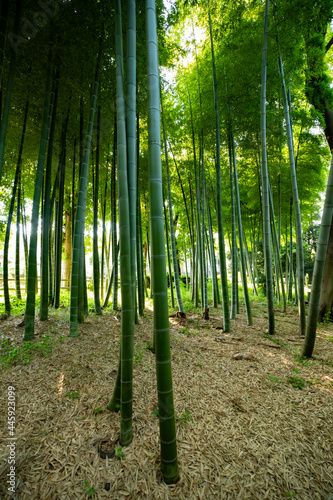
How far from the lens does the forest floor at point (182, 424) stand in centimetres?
116

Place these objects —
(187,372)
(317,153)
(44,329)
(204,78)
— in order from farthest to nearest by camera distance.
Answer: (317,153)
(204,78)
(44,329)
(187,372)

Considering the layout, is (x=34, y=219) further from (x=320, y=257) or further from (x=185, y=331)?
(x=320, y=257)

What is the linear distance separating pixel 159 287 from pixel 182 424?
1.19 m

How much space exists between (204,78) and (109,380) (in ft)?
16.4

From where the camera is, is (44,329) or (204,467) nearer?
(204,467)

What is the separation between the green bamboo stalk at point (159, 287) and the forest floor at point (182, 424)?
263 millimetres

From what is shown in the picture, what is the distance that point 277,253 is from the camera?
5.36m

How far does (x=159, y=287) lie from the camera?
1107 mm

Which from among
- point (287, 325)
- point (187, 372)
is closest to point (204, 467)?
point (187, 372)

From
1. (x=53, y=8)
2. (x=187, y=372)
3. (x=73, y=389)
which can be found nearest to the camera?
(x=73, y=389)

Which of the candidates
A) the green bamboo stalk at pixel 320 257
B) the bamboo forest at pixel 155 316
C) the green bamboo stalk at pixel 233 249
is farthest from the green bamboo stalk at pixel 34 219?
the green bamboo stalk at pixel 320 257

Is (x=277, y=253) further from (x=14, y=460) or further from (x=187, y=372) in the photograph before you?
(x=14, y=460)

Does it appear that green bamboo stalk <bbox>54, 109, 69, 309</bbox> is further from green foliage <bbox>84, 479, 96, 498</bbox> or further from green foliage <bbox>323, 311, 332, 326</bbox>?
green foliage <bbox>323, 311, 332, 326</bbox>

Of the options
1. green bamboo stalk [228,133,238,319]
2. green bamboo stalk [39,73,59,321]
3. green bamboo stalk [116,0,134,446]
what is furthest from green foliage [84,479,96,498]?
green bamboo stalk [228,133,238,319]
